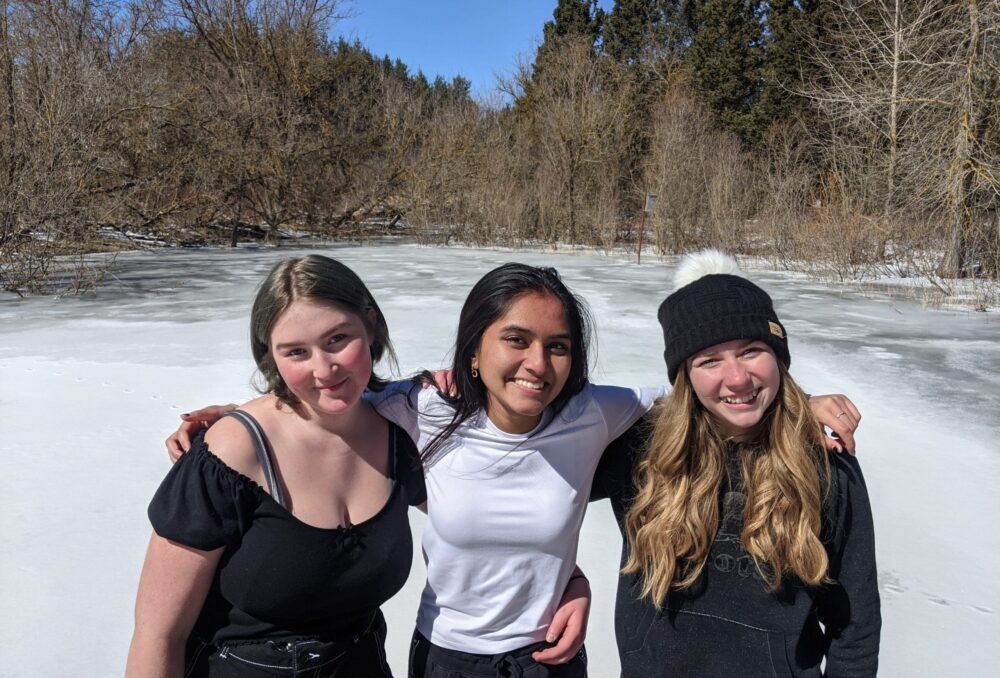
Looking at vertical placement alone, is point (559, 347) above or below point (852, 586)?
above

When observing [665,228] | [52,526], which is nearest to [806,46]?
[665,228]

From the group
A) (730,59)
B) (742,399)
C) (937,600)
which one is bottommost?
(937,600)

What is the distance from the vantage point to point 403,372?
17.4 ft

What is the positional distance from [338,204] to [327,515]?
2160 cm

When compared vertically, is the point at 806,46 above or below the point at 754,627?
above

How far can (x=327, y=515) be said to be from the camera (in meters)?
1.43

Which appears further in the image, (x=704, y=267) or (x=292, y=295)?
(x=704, y=267)

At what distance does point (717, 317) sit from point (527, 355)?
0.40 metres

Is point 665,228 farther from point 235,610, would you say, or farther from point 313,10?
point 235,610

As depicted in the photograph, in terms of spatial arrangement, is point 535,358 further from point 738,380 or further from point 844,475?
point 844,475

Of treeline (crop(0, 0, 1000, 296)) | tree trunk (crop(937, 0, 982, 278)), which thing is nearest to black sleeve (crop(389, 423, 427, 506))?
treeline (crop(0, 0, 1000, 296))

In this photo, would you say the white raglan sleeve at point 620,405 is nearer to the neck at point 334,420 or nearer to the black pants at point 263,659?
the neck at point 334,420

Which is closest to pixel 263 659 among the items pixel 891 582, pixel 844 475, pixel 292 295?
pixel 292 295

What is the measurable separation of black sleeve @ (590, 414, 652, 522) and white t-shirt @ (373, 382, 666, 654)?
12 centimetres
